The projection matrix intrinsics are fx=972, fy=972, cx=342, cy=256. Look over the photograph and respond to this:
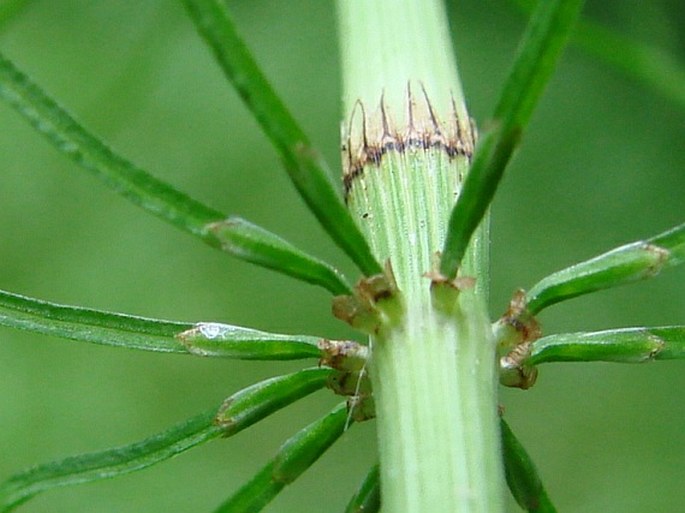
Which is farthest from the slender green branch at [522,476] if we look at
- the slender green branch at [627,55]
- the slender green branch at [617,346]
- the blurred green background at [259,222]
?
the blurred green background at [259,222]

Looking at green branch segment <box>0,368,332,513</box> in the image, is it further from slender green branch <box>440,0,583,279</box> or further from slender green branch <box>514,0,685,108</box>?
slender green branch <box>514,0,685,108</box>

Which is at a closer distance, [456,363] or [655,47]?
[456,363]

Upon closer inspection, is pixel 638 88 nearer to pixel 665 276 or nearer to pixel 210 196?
pixel 665 276

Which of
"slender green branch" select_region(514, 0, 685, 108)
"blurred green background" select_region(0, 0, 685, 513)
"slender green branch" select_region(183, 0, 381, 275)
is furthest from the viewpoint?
"blurred green background" select_region(0, 0, 685, 513)

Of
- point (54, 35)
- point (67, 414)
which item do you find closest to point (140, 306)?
point (67, 414)

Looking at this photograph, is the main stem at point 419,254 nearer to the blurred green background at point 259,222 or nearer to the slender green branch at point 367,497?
the slender green branch at point 367,497

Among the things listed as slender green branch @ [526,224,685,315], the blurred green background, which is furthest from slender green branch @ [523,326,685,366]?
the blurred green background
